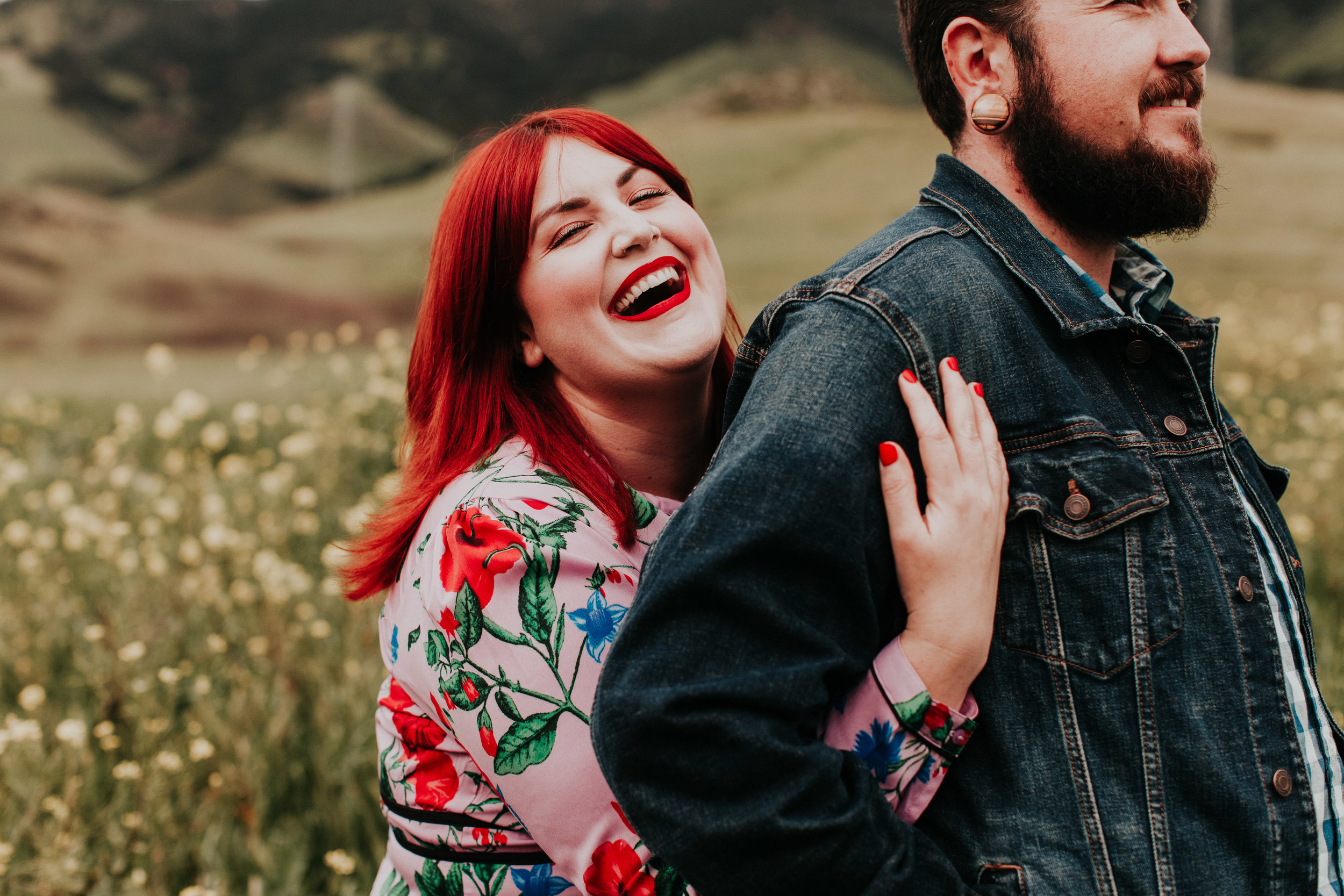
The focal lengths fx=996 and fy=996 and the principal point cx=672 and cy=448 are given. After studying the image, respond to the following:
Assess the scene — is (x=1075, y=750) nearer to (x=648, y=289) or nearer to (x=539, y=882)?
(x=539, y=882)

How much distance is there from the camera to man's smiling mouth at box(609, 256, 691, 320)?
6.03ft

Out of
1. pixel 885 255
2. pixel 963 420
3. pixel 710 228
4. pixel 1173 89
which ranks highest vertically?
pixel 1173 89

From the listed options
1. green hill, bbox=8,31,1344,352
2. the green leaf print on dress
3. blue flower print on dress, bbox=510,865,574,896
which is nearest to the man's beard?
the green leaf print on dress

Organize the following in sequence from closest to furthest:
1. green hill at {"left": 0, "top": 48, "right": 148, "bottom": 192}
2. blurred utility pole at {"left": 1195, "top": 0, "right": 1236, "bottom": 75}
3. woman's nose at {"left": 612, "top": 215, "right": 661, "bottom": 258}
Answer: woman's nose at {"left": 612, "top": 215, "right": 661, "bottom": 258}, green hill at {"left": 0, "top": 48, "right": 148, "bottom": 192}, blurred utility pole at {"left": 1195, "top": 0, "right": 1236, "bottom": 75}

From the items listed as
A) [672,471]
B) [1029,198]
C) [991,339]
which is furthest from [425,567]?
[1029,198]

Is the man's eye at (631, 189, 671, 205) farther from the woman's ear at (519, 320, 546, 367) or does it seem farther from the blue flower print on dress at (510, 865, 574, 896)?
the blue flower print on dress at (510, 865, 574, 896)

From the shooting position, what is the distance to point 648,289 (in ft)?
6.10

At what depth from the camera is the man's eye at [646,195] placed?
1.92 meters

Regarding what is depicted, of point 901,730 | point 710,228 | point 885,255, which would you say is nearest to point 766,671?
point 901,730

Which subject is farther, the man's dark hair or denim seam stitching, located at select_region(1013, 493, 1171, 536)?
the man's dark hair

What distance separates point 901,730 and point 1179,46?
1.08 m

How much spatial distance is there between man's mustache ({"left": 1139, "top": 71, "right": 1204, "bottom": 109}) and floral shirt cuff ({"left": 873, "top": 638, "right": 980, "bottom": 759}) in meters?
0.89

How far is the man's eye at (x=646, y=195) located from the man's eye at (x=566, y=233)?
133 mm

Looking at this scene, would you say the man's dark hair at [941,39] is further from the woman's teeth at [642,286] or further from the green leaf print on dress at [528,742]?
the green leaf print on dress at [528,742]
